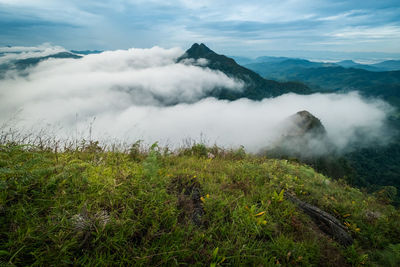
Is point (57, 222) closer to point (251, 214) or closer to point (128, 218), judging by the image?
point (128, 218)

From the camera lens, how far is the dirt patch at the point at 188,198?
292 cm

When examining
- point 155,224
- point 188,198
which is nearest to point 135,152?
point 188,198

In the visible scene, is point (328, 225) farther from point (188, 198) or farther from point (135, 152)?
point (135, 152)

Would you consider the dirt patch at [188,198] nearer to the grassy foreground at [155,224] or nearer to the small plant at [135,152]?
the grassy foreground at [155,224]

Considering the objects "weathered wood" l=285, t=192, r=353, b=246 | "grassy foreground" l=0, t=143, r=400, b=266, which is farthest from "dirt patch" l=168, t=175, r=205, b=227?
"weathered wood" l=285, t=192, r=353, b=246

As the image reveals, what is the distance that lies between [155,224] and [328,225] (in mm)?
3251

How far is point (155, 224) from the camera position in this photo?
2.50 metres

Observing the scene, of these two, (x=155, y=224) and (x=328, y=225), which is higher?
(x=155, y=224)

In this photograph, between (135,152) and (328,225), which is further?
(135,152)

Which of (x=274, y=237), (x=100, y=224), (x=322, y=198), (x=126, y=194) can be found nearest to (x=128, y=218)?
(x=100, y=224)

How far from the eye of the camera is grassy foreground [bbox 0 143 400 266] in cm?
202

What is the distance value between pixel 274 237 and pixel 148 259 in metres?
1.91

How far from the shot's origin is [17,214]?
2.18 metres

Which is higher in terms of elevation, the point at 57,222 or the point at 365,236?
the point at 57,222
